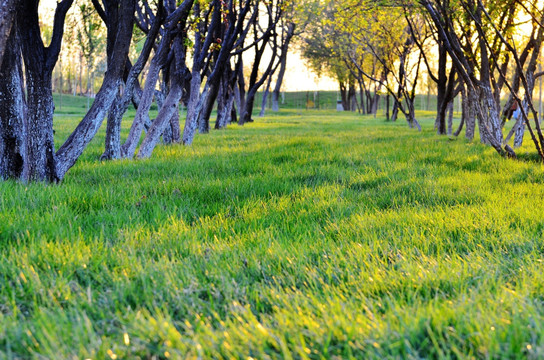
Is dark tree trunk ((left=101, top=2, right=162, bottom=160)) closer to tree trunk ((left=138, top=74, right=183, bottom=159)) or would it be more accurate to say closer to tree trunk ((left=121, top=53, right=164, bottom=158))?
tree trunk ((left=121, top=53, right=164, bottom=158))

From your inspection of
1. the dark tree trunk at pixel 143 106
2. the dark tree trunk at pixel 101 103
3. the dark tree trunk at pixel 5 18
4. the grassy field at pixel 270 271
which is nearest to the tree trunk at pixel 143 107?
the dark tree trunk at pixel 143 106

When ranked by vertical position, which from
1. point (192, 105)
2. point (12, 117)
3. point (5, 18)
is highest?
point (5, 18)

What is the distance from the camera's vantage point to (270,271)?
253 cm

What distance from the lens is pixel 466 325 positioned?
1778 millimetres

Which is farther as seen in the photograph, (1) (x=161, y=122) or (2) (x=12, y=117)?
(1) (x=161, y=122)

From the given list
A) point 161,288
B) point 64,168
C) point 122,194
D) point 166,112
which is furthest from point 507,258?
point 166,112

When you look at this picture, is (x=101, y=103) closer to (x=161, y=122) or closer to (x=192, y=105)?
(x=161, y=122)

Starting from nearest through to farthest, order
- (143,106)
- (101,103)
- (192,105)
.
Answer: (101,103)
(143,106)
(192,105)

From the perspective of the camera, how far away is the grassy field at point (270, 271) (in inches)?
68.5

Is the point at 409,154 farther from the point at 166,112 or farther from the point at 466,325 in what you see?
the point at 466,325

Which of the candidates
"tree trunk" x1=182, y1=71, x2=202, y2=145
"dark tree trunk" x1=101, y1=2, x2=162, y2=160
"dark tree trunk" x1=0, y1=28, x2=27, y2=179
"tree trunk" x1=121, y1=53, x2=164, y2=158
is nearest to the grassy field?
"dark tree trunk" x1=0, y1=28, x2=27, y2=179

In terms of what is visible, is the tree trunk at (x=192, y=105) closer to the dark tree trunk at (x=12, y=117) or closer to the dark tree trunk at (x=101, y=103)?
the dark tree trunk at (x=101, y=103)

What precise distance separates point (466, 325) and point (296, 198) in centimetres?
280

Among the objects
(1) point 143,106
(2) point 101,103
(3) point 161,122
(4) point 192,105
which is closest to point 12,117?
(2) point 101,103
